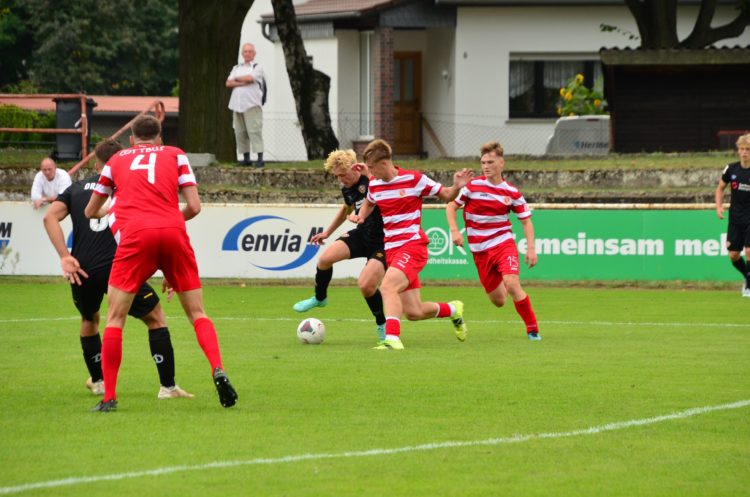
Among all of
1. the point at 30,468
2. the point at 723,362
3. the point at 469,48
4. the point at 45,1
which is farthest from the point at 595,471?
the point at 45,1

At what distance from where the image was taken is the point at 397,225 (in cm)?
1348

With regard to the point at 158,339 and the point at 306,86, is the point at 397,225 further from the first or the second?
the point at 306,86

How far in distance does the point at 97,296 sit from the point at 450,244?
12819 millimetres

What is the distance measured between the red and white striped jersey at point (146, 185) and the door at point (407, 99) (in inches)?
1212

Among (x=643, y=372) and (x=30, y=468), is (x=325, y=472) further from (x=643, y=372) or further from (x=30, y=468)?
Result: (x=643, y=372)

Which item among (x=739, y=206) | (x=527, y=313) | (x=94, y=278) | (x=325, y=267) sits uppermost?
A: (x=94, y=278)

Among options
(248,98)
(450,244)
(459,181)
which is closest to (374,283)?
(459,181)

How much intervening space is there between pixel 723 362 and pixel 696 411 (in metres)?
2.95

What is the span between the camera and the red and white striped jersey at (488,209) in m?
14.3

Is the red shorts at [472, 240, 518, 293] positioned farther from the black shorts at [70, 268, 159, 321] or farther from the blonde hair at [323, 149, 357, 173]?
the black shorts at [70, 268, 159, 321]

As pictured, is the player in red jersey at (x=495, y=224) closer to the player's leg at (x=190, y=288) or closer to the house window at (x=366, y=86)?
the player's leg at (x=190, y=288)

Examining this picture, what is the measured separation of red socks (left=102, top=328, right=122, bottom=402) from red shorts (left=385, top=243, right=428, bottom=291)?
4319 millimetres

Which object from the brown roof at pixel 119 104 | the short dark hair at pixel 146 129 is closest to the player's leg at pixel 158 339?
the short dark hair at pixel 146 129

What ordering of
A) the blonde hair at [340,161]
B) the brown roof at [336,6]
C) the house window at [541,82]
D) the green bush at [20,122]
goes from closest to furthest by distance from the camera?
the blonde hair at [340,161] < the green bush at [20,122] < the brown roof at [336,6] < the house window at [541,82]
